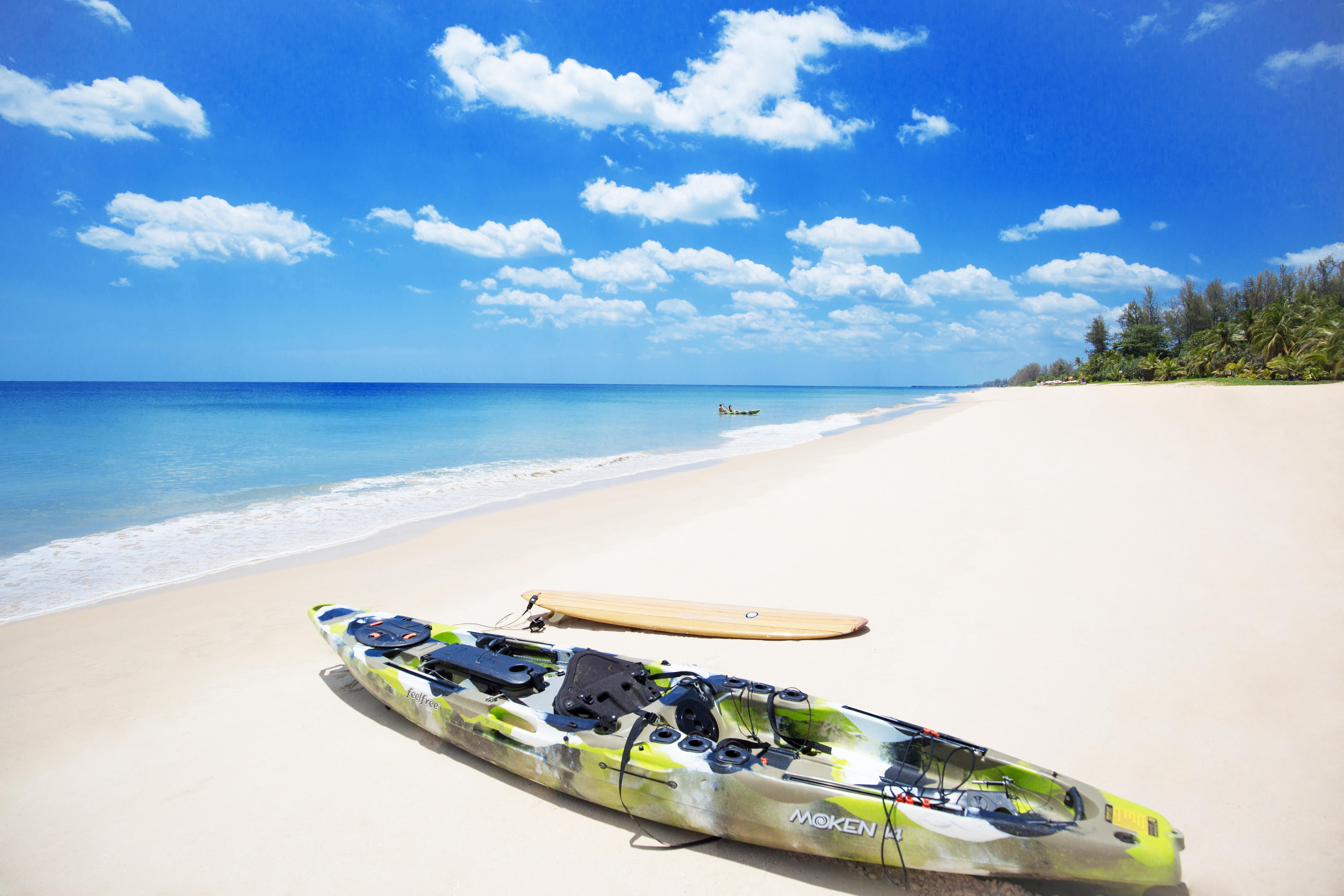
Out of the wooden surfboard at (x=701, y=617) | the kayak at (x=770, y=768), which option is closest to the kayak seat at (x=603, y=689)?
the kayak at (x=770, y=768)

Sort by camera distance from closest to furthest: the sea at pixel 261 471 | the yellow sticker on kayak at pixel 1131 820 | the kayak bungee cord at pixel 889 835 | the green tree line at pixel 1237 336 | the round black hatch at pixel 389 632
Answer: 1. the yellow sticker on kayak at pixel 1131 820
2. the kayak bungee cord at pixel 889 835
3. the round black hatch at pixel 389 632
4. the sea at pixel 261 471
5. the green tree line at pixel 1237 336

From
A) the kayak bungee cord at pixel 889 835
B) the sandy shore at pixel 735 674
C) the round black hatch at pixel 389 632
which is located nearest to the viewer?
the kayak bungee cord at pixel 889 835

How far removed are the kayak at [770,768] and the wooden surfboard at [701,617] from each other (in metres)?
1.61

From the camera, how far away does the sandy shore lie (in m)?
3.46

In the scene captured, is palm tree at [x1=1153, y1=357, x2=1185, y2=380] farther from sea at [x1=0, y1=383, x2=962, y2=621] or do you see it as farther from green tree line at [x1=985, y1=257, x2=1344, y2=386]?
sea at [x1=0, y1=383, x2=962, y2=621]

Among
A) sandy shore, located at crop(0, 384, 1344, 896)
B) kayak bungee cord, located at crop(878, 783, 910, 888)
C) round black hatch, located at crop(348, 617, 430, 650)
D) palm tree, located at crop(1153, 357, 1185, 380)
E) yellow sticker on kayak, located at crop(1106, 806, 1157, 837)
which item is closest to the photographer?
yellow sticker on kayak, located at crop(1106, 806, 1157, 837)

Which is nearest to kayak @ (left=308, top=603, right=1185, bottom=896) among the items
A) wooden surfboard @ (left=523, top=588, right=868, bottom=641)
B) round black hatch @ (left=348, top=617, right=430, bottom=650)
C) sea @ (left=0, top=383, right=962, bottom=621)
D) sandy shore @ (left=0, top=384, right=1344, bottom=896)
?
round black hatch @ (left=348, top=617, right=430, bottom=650)

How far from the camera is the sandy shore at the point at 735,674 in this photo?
11.3 feet

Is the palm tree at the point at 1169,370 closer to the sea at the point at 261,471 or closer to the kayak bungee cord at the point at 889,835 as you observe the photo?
the sea at the point at 261,471

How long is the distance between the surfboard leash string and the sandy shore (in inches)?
2.7

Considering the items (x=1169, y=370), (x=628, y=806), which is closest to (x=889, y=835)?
(x=628, y=806)

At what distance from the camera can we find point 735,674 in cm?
543

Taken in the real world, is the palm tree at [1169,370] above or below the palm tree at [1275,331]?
below

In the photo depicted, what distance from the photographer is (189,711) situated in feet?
16.5
